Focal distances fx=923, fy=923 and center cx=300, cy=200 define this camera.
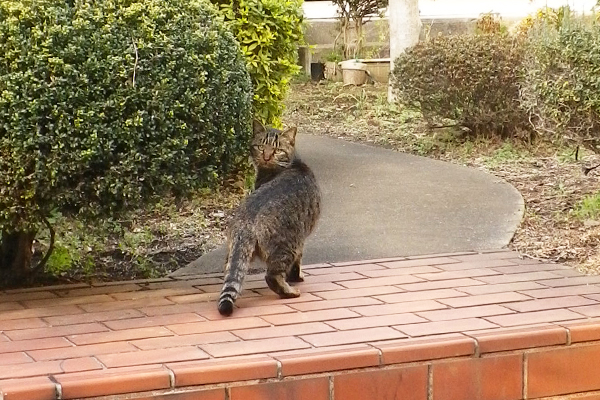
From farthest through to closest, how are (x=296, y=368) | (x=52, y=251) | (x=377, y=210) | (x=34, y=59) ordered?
(x=377, y=210) < (x=52, y=251) < (x=34, y=59) < (x=296, y=368)

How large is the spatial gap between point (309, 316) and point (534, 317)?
3.49 ft

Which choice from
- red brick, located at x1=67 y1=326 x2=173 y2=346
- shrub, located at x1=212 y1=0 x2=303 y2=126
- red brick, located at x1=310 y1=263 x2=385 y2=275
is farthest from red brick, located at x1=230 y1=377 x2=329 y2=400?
shrub, located at x1=212 y1=0 x2=303 y2=126

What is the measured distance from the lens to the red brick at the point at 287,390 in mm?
3684

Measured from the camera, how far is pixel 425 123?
1060 cm

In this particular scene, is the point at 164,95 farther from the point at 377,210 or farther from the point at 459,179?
the point at 459,179

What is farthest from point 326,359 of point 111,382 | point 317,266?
point 317,266

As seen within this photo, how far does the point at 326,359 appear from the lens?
12.4 ft

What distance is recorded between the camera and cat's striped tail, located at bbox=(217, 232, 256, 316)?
4484mm

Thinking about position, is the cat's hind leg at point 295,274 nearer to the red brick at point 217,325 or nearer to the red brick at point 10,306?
the red brick at point 217,325

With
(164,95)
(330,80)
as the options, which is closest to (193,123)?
(164,95)

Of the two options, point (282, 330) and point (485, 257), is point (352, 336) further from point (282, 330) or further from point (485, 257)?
point (485, 257)

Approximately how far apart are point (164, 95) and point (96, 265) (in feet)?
5.79

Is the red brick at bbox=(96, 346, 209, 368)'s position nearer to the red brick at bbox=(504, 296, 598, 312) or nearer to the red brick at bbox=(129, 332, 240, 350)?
the red brick at bbox=(129, 332, 240, 350)

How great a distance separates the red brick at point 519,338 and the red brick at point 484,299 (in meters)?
0.51
